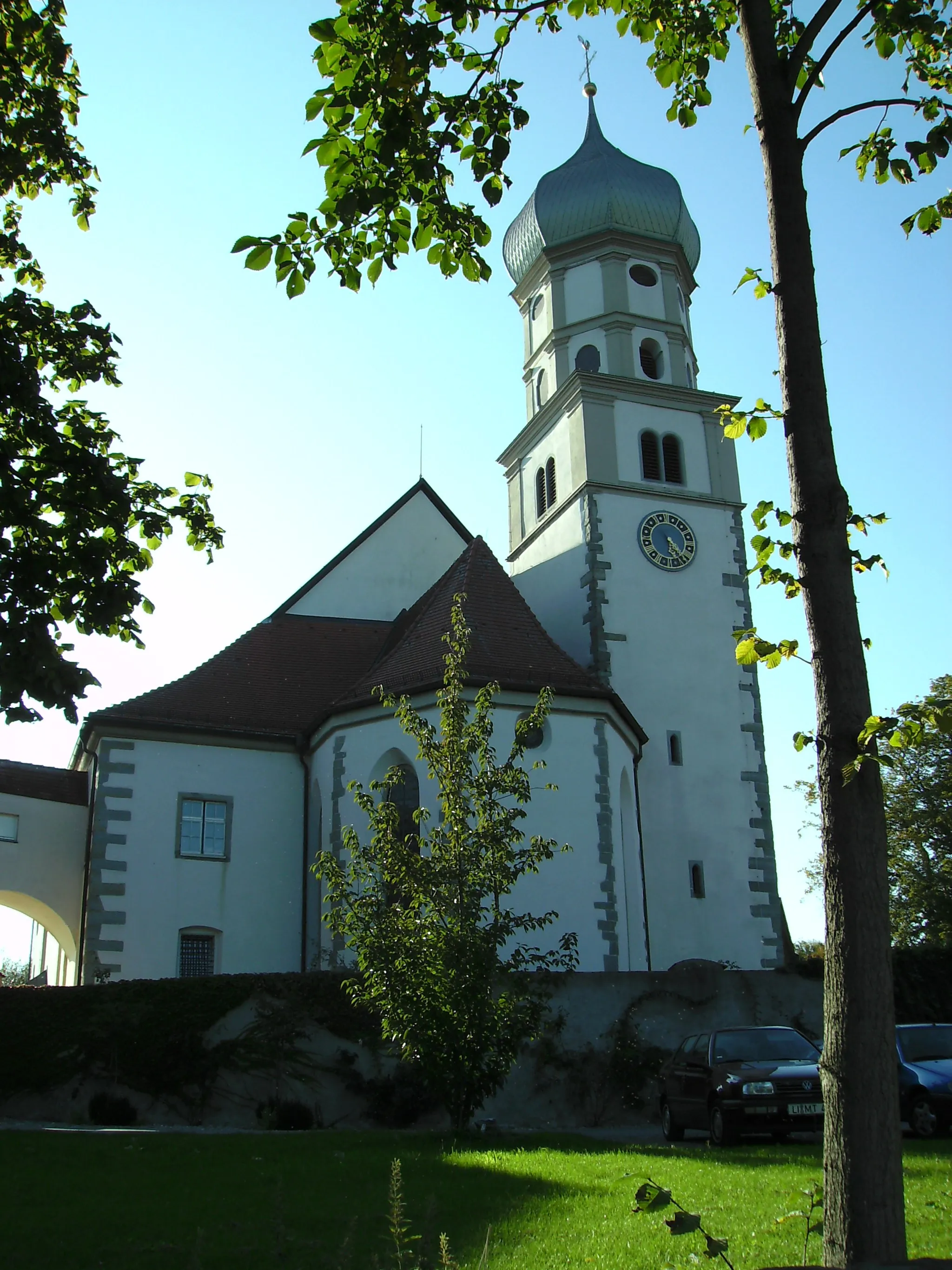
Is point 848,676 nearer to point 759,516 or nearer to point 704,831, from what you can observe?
point 759,516

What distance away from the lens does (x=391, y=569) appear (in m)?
28.3

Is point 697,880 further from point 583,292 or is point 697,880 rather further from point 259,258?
point 259,258

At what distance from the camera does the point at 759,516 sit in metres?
5.32

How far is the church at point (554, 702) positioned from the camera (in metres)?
21.1

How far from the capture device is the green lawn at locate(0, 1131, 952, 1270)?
6.71 meters

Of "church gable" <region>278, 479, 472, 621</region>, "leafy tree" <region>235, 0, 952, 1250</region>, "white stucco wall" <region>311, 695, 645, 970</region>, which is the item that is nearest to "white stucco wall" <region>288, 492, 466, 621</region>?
"church gable" <region>278, 479, 472, 621</region>

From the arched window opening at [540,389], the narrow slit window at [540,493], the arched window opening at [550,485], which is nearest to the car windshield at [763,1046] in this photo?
the arched window opening at [550,485]

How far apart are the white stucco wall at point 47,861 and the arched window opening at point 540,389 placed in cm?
1413

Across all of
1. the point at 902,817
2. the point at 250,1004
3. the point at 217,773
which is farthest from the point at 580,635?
the point at 902,817

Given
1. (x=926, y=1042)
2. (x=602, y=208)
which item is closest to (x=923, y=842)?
(x=602, y=208)

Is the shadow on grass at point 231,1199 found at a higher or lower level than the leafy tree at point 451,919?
lower

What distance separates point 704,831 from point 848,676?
19.5 meters

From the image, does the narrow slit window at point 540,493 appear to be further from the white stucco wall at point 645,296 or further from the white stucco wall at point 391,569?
the white stucco wall at point 645,296

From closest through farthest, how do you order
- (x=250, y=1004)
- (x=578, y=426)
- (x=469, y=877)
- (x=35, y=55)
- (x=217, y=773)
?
(x=35, y=55) < (x=469, y=877) < (x=250, y=1004) < (x=217, y=773) < (x=578, y=426)
